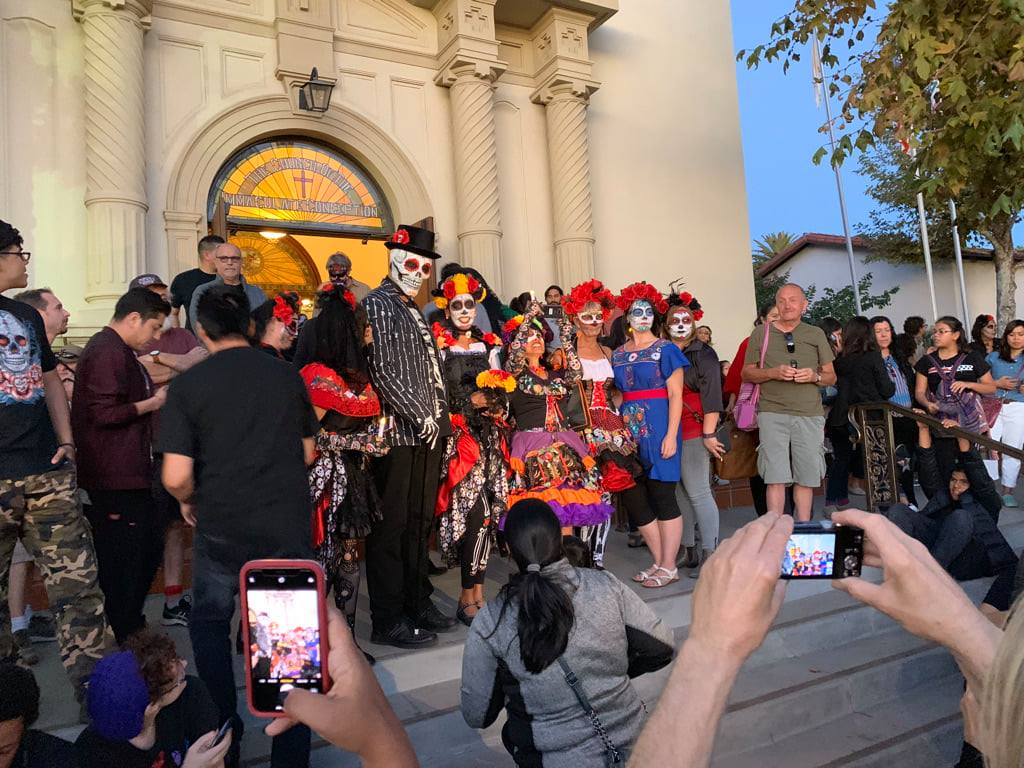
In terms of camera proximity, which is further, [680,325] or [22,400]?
[680,325]

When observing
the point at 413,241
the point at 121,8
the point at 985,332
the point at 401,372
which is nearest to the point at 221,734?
the point at 401,372

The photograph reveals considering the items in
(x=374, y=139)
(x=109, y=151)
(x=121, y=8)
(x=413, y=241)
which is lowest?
(x=413, y=241)

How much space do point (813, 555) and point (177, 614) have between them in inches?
166

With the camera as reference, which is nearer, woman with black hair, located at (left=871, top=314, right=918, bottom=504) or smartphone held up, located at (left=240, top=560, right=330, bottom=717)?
smartphone held up, located at (left=240, top=560, right=330, bottom=717)

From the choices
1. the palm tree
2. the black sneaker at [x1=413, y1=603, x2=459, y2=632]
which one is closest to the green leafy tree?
the black sneaker at [x1=413, y1=603, x2=459, y2=632]

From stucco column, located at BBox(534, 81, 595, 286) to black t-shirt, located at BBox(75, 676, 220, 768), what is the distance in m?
8.17

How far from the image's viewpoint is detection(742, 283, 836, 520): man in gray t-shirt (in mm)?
5828

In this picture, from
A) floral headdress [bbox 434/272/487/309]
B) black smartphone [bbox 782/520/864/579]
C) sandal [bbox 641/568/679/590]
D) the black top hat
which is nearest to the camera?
black smartphone [bbox 782/520/864/579]

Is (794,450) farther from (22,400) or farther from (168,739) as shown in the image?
(22,400)

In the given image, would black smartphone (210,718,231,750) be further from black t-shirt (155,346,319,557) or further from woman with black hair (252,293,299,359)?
woman with black hair (252,293,299,359)

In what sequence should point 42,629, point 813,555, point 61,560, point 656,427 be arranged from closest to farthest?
1. point 813,555
2. point 61,560
3. point 42,629
4. point 656,427

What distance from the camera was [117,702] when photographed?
7.94 feet

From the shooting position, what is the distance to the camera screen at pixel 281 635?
1.51 meters

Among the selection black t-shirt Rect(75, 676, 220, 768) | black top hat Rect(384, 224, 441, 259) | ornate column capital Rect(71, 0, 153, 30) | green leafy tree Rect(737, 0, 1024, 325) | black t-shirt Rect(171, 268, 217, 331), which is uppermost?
ornate column capital Rect(71, 0, 153, 30)
